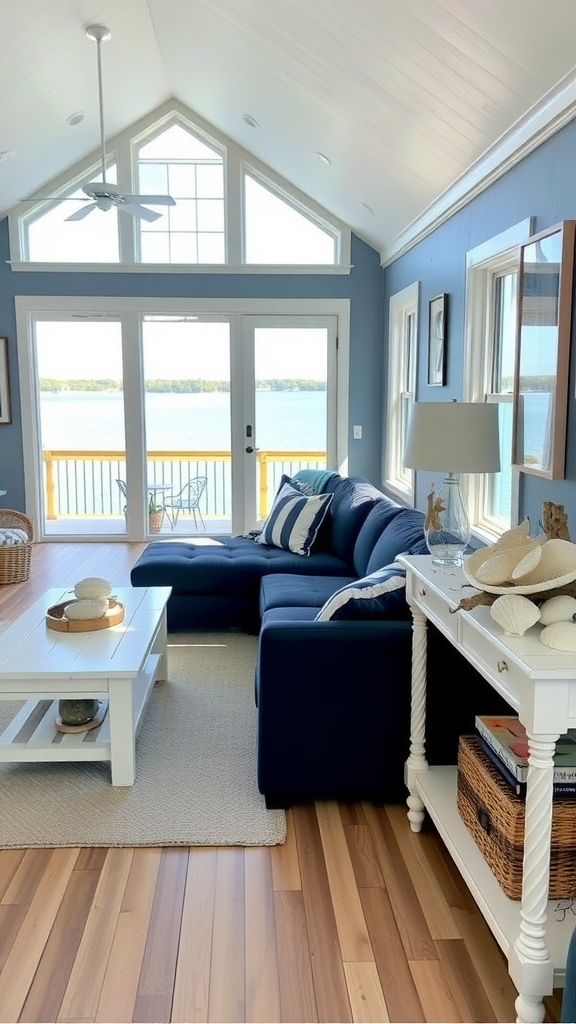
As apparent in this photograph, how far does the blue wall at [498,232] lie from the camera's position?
2688 mm

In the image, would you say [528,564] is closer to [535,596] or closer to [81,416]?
[535,596]


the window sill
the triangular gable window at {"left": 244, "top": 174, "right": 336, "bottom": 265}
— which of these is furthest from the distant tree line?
the triangular gable window at {"left": 244, "top": 174, "right": 336, "bottom": 265}

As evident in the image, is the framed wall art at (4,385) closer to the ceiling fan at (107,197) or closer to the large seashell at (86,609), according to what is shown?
the ceiling fan at (107,197)

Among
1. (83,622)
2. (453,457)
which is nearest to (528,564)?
(453,457)

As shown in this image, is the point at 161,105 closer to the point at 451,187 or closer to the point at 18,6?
the point at 18,6

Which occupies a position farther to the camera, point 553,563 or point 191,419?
point 191,419

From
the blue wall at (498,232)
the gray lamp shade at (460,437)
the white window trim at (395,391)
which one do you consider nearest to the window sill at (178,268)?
the white window trim at (395,391)

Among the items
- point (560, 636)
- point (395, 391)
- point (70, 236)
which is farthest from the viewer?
point (70, 236)

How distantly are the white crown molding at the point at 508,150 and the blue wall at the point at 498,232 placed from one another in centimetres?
3

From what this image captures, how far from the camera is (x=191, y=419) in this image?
22.5 ft

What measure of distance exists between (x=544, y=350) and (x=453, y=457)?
2.24 feet

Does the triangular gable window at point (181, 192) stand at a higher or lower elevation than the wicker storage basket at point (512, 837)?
higher

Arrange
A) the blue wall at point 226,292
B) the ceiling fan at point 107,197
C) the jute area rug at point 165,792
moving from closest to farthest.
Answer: the jute area rug at point 165,792 → the ceiling fan at point 107,197 → the blue wall at point 226,292

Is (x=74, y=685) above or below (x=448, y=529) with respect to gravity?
below
